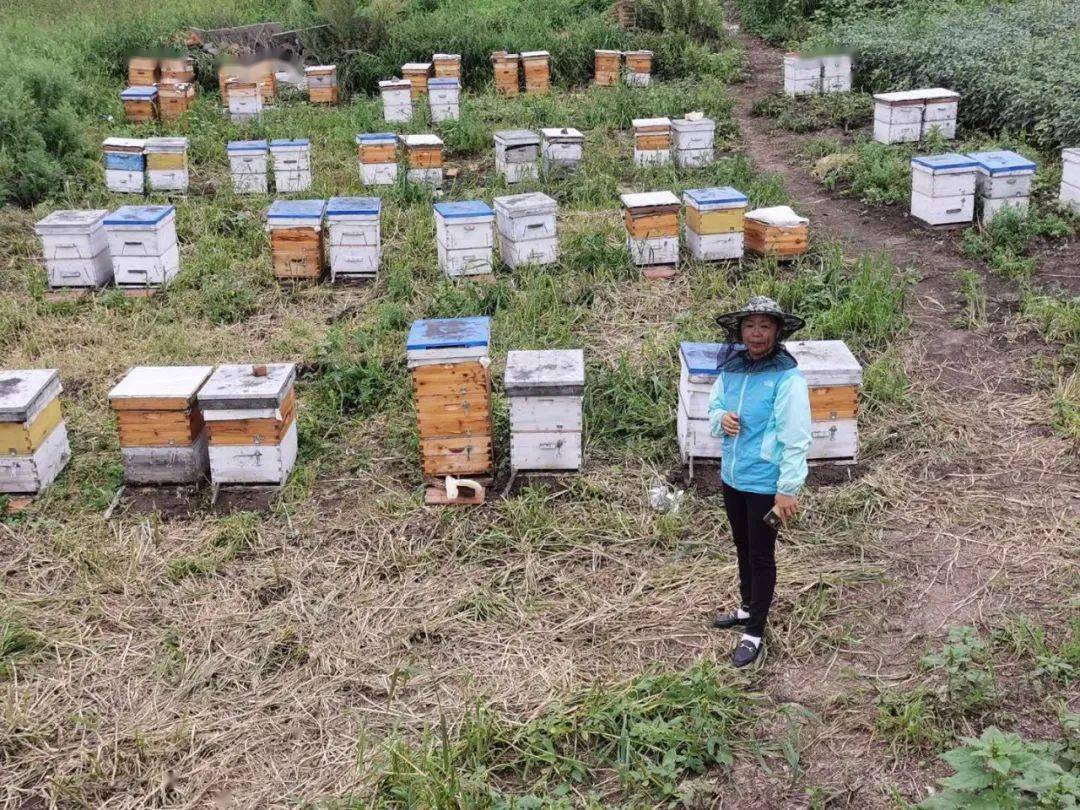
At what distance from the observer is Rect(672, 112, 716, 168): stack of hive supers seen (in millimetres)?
10570

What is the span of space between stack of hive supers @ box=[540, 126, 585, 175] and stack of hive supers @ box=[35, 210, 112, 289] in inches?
163

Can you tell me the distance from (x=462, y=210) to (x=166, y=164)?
381 cm

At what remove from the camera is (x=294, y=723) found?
4059 millimetres

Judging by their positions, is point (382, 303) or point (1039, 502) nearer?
point (1039, 502)

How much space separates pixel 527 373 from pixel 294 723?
86.8 inches

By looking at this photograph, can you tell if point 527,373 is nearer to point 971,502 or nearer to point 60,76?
point 971,502

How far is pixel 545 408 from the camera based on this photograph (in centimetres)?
558

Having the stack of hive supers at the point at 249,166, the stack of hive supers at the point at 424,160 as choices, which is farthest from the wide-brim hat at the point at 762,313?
the stack of hive supers at the point at 249,166

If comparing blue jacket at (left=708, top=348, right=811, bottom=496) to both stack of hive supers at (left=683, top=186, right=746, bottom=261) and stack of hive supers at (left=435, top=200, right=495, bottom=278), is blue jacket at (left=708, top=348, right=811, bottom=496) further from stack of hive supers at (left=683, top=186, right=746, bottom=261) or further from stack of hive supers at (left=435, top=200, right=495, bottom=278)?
stack of hive supers at (left=435, top=200, right=495, bottom=278)

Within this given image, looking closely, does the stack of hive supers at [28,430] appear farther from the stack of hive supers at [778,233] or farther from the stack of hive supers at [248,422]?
the stack of hive supers at [778,233]

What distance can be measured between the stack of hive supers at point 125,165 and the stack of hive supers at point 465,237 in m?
3.69

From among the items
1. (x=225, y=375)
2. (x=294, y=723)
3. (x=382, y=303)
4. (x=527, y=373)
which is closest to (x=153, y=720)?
(x=294, y=723)

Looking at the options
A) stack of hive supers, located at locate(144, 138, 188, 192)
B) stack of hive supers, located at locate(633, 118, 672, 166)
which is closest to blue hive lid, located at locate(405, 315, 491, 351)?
stack of hive supers, located at locate(633, 118, 672, 166)

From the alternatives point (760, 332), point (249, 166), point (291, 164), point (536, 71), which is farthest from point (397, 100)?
point (760, 332)
